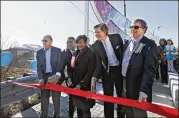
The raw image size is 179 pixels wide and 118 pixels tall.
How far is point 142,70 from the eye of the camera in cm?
286

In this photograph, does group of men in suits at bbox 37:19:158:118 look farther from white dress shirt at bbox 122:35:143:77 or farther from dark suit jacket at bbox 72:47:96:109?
dark suit jacket at bbox 72:47:96:109

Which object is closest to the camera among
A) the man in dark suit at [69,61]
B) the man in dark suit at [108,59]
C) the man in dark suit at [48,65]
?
the man in dark suit at [108,59]

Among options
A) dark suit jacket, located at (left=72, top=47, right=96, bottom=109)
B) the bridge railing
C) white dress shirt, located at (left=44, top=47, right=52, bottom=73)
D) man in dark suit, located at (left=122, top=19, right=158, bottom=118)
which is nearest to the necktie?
man in dark suit, located at (left=122, top=19, right=158, bottom=118)

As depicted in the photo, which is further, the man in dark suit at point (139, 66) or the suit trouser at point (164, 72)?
the suit trouser at point (164, 72)

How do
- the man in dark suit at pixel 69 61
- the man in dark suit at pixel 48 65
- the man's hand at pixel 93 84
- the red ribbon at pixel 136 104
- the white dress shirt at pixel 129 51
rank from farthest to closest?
the man in dark suit at pixel 48 65, the man in dark suit at pixel 69 61, the man's hand at pixel 93 84, the white dress shirt at pixel 129 51, the red ribbon at pixel 136 104

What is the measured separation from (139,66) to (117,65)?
0.81 m

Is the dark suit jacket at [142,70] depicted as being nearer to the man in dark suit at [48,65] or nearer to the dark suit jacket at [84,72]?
the dark suit jacket at [84,72]

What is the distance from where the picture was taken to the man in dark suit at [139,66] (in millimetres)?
2750

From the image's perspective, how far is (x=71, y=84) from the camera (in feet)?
12.6

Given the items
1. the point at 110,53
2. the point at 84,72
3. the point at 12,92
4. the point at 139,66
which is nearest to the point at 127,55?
the point at 139,66

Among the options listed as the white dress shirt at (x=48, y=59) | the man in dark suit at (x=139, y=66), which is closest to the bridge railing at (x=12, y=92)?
the white dress shirt at (x=48, y=59)

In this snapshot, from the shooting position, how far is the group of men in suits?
2789 mm

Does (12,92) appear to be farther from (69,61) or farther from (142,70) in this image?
(142,70)

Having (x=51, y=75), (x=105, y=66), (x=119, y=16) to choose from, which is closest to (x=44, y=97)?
(x=51, y=75)
